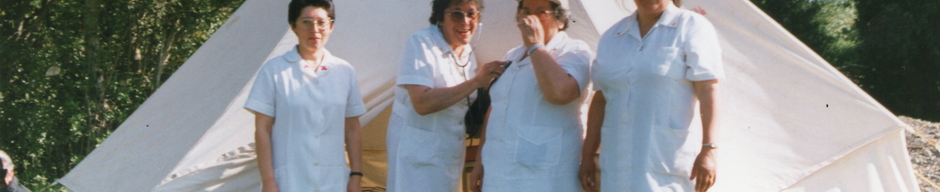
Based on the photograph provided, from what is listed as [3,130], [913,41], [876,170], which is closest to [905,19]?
[913,41]

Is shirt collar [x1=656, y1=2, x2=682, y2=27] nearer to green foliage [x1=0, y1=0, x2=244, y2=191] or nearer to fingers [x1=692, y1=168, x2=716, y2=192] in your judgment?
fingers [x1=692, y1=168, x2=716, y2=192]

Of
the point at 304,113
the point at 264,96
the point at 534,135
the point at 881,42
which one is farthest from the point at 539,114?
the point at 881,42

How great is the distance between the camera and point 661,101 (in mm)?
2143

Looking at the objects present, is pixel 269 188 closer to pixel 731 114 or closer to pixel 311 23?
pixel 311 23

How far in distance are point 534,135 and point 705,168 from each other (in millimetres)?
478

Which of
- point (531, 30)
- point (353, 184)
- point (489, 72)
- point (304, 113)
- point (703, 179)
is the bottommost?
point (353, 184)

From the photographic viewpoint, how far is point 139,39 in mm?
8148

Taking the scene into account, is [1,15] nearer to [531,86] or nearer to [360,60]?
[360,60]

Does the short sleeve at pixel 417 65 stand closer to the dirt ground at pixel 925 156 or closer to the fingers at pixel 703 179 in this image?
the fingers at pixel 703 179

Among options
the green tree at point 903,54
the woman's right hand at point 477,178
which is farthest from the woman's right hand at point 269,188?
the green tree at point 903,54

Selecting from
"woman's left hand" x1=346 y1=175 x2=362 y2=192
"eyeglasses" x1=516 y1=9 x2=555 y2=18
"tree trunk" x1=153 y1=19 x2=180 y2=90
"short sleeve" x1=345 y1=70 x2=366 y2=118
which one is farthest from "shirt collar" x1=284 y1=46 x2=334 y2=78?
"tree trunk" x1=153 y1=19 x2=180 y2=90

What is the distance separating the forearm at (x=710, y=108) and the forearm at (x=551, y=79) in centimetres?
36

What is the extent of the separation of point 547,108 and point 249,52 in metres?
1.68

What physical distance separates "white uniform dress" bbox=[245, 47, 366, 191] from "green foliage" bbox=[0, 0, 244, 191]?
5784mm
